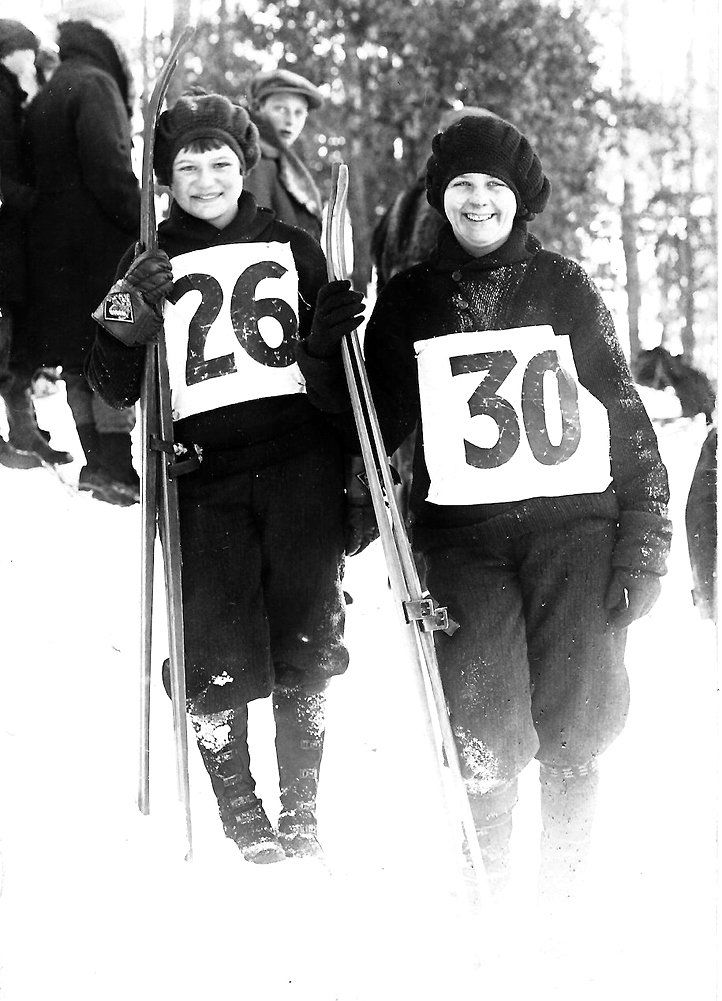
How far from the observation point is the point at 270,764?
1857 mm

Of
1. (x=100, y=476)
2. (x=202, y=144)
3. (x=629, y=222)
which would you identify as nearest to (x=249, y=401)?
(x=100, y=476)

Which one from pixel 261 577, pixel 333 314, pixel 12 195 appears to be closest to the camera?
pixel 333 314

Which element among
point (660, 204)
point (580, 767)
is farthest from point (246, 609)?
point (660, 204)

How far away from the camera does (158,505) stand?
1854 mm

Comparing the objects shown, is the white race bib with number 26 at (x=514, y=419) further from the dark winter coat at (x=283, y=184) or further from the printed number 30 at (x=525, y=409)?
the dark winter coat at (x=283, y=184)

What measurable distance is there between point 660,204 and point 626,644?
32.3 inches

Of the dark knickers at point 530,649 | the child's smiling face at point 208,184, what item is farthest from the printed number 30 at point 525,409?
the child's smiling face at point 208,184

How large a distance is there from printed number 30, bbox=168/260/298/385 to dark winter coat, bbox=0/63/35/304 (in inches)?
14.2

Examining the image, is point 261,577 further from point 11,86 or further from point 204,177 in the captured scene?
point 11,86

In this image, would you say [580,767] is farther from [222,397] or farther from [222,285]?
[222,285]

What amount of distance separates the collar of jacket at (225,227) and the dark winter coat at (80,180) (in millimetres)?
108

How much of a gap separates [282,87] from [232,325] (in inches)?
18.3

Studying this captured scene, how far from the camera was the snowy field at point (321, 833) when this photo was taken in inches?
72.0

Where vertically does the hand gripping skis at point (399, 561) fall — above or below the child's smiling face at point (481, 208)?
below
